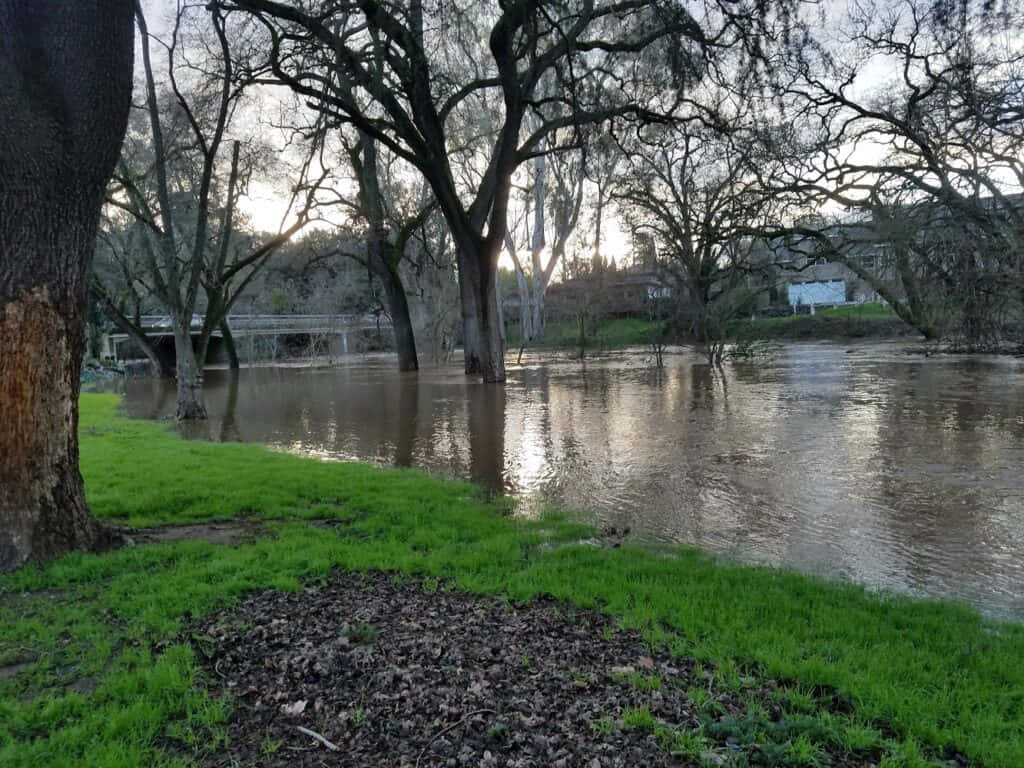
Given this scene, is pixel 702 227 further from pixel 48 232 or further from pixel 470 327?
pixel 48 232

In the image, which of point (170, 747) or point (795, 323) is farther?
point (795, 323)

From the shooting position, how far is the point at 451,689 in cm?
294

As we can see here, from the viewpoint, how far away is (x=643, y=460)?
344 inches

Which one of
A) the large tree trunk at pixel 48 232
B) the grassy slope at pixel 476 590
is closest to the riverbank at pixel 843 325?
the grassy slope at pixel 476 590

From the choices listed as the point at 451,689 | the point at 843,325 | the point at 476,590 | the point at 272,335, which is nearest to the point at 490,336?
the point at 476,590

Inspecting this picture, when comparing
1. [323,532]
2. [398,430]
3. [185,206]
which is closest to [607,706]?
[323,532]

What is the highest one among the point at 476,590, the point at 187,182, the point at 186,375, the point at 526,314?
the point at 187,182

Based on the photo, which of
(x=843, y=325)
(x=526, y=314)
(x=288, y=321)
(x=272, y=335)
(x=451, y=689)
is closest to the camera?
(x=451, y=689)

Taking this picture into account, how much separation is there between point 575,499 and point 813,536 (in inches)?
94.8

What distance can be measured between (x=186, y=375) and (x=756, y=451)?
12.2 meters

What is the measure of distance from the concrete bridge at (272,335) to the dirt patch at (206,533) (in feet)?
124

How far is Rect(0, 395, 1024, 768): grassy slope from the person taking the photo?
268 cm

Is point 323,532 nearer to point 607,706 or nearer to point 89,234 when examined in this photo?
point 89,234

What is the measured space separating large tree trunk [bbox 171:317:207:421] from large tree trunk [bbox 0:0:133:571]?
9.71 metres
